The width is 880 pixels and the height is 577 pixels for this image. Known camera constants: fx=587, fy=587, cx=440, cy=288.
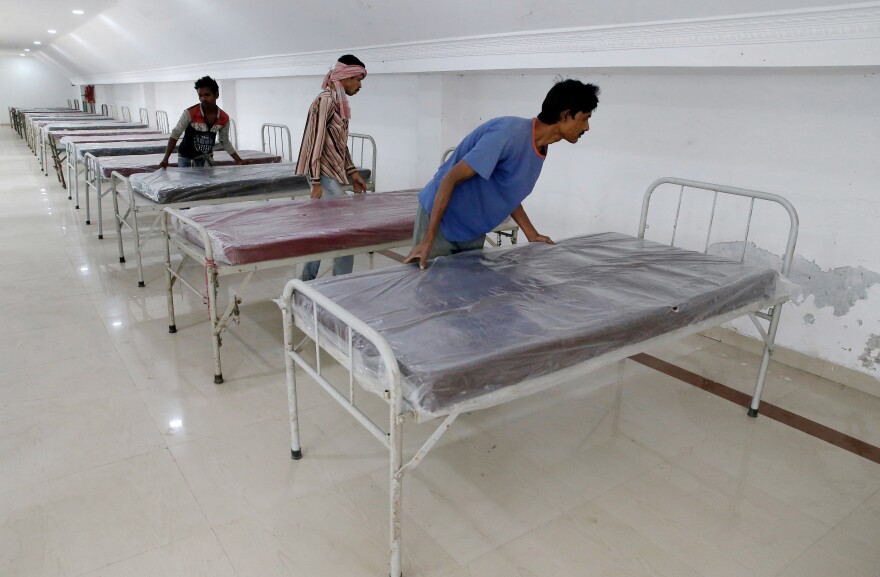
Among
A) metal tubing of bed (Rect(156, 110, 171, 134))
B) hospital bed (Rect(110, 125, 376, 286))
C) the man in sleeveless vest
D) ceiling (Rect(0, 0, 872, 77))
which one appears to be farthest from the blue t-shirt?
metal tubing of bed (Rect(156, 110, 171, 134))

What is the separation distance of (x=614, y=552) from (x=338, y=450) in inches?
46.2

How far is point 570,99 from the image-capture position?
92.4 inches

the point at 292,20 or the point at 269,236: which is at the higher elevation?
the point at 292,20

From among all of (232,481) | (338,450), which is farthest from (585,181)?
(232,481)

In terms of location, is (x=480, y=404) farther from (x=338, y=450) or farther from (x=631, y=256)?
(x=631, y=256)

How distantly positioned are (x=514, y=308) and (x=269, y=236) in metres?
1.57

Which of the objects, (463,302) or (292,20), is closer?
(463,302)

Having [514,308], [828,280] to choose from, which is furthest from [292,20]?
[828,280]

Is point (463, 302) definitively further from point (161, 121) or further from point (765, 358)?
point (161, 121)

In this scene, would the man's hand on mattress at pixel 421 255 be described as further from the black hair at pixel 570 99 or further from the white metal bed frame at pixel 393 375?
the black hair at pixel 570 99

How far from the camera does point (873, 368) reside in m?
3.17

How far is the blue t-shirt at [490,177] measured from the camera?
235 cm

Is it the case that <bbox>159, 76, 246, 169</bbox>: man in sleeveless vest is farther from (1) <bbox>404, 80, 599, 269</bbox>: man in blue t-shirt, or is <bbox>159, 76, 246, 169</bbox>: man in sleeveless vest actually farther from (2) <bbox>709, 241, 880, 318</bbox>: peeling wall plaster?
(2) <bbox>709, 241, 880, 318</bbox>: peeling wall plaster

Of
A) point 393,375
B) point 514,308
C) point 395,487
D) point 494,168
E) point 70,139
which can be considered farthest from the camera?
point 70,139
